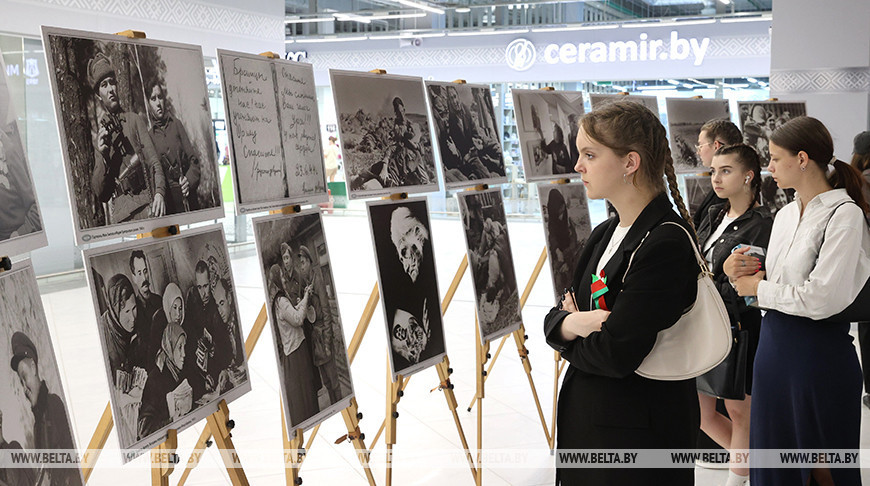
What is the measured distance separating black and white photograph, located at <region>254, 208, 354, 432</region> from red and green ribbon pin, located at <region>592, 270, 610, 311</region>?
3.93ft

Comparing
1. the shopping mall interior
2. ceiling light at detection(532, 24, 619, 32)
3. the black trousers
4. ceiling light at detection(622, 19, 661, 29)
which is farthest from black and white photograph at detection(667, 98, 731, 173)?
ceiling light at detection(532, 24, 619, 32)

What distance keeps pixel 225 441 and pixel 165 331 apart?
0.46m

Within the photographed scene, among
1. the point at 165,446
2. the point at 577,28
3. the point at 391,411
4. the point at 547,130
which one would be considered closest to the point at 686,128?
the point at 547,130

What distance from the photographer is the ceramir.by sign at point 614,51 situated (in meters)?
12.5

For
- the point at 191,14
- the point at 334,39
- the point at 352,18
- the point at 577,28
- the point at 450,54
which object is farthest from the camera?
the point at 334,39

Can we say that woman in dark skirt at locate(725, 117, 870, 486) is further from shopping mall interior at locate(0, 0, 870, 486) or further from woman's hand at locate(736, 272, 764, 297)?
shopping mall interior at locate(0, 0, 870, 486)

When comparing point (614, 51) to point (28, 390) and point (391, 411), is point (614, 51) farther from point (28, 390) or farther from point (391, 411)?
point (28, 390)

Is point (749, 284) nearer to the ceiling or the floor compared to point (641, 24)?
nearer to the floor

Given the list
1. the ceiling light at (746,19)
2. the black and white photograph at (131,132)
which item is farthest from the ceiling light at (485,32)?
the black and white photograph at (131,132)

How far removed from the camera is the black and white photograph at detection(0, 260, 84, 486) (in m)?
1.61

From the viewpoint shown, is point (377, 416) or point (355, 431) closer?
point (355, 431)

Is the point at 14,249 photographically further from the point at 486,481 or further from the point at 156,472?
the point at 486,481

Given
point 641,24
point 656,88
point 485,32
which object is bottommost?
point 656,88

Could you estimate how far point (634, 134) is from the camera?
1.96 m
